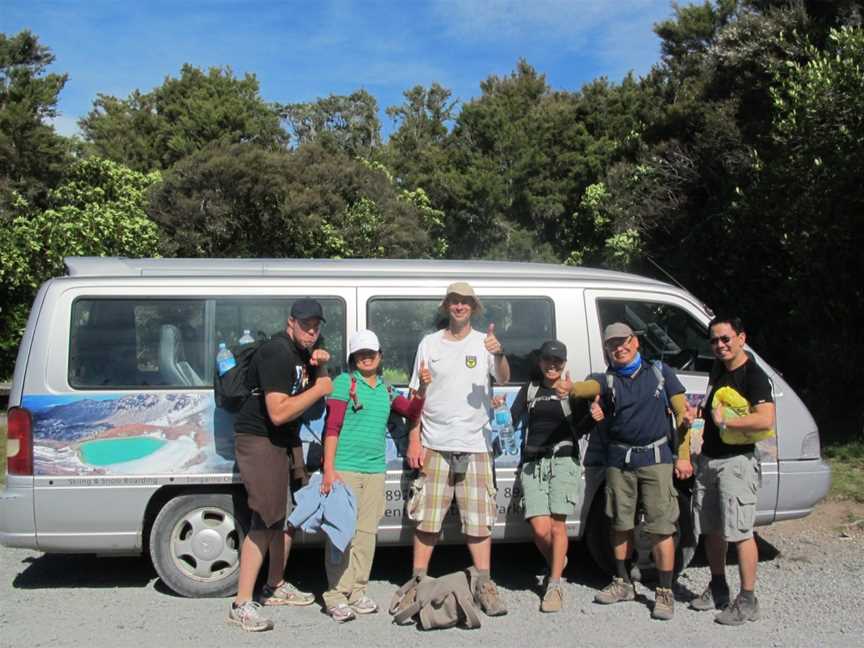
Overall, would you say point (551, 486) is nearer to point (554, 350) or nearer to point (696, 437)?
point (554, 350)

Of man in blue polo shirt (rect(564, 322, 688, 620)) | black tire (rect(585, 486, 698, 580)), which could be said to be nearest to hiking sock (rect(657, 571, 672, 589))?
man in blue polo shirt (rect(564, 322, 688, 620))

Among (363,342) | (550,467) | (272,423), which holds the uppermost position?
(363,342)

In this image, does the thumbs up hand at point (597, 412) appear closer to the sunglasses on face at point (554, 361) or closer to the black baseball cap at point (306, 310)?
the sunglasses on face at point (554, 361)

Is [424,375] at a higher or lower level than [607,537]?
higher

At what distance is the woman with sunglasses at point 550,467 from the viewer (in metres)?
5.30

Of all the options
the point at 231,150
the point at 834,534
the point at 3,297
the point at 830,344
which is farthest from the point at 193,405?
the point at 231,150

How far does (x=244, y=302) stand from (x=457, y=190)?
29634 millimetres

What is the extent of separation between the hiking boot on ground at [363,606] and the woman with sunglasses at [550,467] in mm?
1057

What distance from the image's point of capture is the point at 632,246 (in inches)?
789

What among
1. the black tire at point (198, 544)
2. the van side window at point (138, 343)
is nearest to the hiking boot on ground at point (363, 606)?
the black tire at point (198, 544)

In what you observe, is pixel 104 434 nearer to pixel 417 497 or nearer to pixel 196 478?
pixel 196 478

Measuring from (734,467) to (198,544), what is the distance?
3.39 meters

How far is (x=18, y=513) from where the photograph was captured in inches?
205

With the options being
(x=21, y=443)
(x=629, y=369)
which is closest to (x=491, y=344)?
(x=629, y=369)
